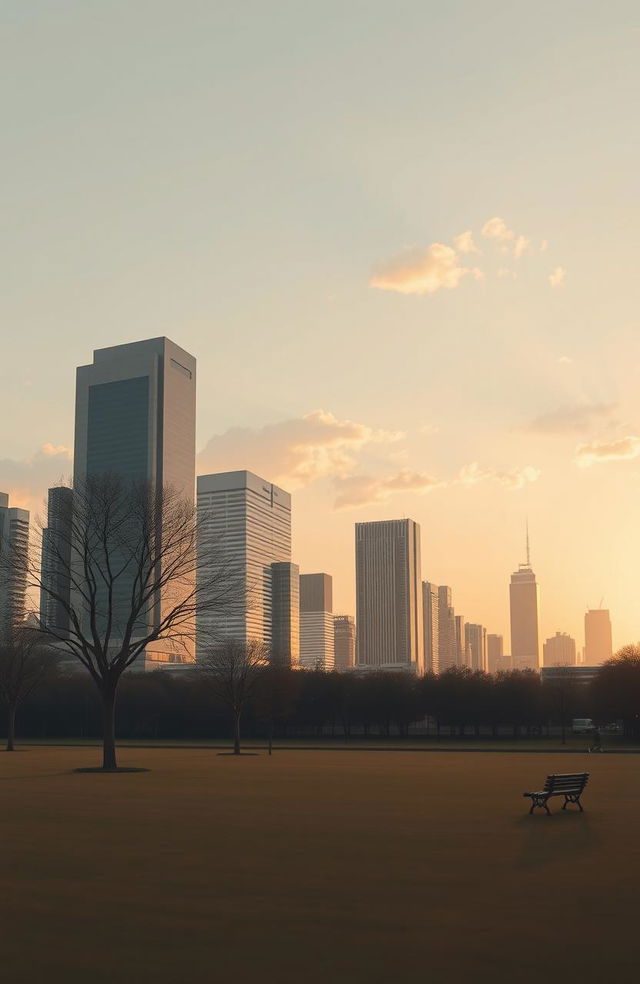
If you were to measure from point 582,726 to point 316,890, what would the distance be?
140 meters

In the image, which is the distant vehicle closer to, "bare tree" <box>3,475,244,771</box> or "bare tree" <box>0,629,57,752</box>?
"bare tree" <box>0,629,57,752</box>

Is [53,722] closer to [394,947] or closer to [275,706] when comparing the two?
[275,706]

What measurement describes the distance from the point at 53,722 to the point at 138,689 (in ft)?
41.1

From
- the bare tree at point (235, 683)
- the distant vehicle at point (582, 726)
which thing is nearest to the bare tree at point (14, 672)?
the bare tree at point (235, 683)

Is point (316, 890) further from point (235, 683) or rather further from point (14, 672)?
point (14, 672)

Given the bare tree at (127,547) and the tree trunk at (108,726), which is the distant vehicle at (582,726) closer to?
the bare tree at (127,547)

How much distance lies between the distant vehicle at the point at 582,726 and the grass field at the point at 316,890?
4073 inches

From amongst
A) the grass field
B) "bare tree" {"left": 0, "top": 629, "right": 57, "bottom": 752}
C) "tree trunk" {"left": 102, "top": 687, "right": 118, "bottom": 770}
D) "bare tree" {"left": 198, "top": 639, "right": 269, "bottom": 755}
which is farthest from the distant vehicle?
the grass field

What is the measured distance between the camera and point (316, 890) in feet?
50.9

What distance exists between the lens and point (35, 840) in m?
21.6

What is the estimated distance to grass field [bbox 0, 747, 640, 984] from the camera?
11445 mm

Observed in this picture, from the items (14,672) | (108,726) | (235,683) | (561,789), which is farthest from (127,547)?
(14,672)

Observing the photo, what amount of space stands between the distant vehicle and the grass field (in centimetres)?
10347

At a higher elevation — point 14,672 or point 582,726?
point 14,672
